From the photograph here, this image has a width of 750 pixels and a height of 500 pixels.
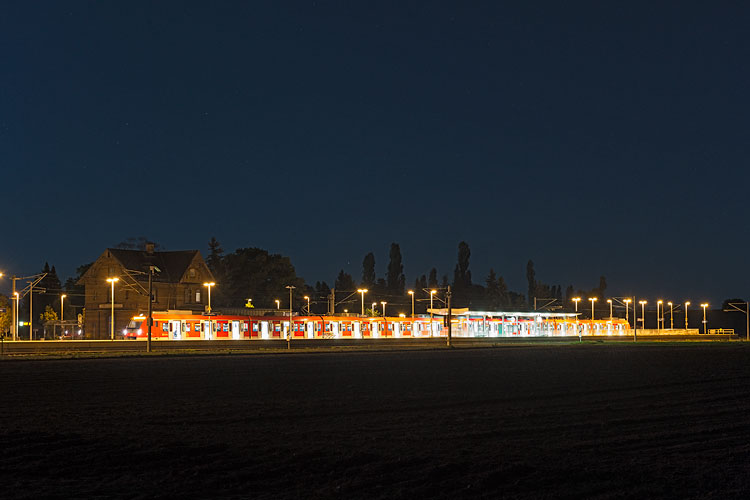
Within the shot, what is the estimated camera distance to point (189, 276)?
10781 centimetres

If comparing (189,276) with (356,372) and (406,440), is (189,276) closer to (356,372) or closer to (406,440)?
(356,372)

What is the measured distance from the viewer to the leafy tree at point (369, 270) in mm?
183000

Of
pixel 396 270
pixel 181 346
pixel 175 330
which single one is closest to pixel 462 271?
pixel 396 270

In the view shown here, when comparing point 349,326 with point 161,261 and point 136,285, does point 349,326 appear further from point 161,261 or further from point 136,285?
point 161,261

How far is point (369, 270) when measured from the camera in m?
184

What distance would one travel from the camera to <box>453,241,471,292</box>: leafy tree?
196m

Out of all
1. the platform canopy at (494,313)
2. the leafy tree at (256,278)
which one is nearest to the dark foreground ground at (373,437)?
the platform canopy at (494,313)

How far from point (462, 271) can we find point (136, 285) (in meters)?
Answer: 111

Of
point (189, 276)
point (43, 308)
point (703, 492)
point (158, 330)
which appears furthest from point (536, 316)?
point (703, 492)

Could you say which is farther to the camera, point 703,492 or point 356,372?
point 356,372

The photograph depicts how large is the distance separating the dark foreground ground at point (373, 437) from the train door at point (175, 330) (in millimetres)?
52586

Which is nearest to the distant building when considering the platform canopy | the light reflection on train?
the light reflection on train

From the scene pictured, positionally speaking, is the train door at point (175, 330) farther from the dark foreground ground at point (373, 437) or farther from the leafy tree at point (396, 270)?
the leafy tree at point (396, 270)

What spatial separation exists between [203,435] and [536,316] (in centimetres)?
11468
